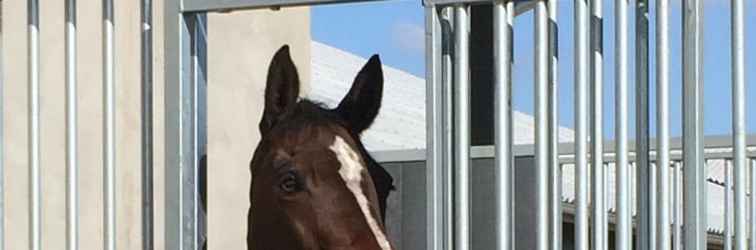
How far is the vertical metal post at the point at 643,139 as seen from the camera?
2.39m

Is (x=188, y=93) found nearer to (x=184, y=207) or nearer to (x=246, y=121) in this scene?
(x=184, y=207)

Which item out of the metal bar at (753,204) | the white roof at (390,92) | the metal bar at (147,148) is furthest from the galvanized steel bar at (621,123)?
the metal bar at (753,204)

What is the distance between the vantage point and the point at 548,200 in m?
2.48

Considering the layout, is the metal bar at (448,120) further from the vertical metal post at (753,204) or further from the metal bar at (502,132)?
the vertical metal post at (753,204)

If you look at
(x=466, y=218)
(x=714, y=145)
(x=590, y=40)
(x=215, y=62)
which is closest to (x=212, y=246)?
(x=215, y=62)

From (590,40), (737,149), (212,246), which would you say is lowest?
(212,246)

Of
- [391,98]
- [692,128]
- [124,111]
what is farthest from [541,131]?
[391,98]

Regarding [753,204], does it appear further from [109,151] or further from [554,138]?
[109,151]

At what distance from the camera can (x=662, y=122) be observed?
2377mm

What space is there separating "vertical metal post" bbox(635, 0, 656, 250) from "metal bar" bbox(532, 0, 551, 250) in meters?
0.15

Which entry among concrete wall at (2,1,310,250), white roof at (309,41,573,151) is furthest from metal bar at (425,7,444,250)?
white roof at (309,41,573,151)

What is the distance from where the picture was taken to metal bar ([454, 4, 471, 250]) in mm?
2480

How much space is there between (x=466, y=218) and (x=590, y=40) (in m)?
0.35

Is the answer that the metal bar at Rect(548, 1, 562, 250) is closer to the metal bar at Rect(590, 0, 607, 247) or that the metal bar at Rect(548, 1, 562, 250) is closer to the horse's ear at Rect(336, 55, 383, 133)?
the metal bar at Rect(590, 0, 607, 247)
